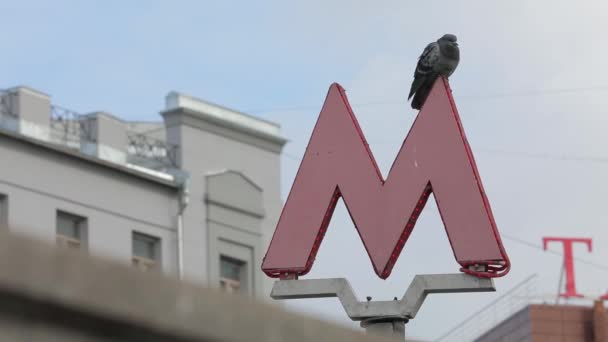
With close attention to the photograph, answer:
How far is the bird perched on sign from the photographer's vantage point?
869 inches

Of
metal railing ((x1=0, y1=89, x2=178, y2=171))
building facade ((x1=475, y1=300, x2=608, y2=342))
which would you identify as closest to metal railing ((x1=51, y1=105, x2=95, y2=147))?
metal railing ((x1=0, y1=89, x2=178, y2=171))

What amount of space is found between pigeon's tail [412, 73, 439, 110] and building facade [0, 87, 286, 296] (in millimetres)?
20582

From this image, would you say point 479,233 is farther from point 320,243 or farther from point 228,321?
point 228,321

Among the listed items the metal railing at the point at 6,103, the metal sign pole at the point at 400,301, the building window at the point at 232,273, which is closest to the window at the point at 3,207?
the metal railing at the point at 6,103

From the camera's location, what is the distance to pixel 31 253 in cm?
965

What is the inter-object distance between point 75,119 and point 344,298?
2434cm

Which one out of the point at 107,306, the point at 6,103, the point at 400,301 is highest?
the point at 6,103

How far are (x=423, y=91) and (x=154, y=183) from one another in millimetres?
25053

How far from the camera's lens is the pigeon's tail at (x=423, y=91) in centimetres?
2230

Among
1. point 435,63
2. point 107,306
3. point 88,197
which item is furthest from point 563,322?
point 107,306

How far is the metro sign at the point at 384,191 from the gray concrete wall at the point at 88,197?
62.1 ft

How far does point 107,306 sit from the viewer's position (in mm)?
10055

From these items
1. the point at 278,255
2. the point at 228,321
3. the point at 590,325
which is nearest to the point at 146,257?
the point at 590,325

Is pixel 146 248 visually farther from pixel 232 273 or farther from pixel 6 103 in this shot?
pixel 6 103
